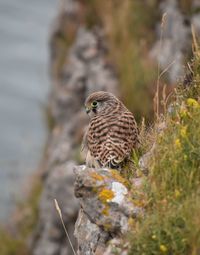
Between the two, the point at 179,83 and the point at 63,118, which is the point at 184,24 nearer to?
the point at 63,118

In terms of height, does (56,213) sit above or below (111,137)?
above

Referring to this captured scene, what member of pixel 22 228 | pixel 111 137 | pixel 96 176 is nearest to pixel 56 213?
pixel 22 228

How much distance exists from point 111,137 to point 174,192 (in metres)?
1.69

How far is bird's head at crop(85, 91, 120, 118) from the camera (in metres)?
7.34

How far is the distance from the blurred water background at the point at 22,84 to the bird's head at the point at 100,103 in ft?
29.8

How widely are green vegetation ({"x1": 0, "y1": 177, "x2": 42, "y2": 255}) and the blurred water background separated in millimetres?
1668

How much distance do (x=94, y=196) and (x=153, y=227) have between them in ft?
2.24

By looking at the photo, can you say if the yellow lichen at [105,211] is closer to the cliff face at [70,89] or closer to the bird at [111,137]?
the bird at [111,137]

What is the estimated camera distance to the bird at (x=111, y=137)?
6.45 meters

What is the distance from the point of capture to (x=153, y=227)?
4980mm

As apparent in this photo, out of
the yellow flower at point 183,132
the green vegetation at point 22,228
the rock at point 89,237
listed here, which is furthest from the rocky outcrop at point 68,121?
the yellow flower at point 183,132

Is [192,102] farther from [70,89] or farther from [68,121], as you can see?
[70,89]

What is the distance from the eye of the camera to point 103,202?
552 centimetres

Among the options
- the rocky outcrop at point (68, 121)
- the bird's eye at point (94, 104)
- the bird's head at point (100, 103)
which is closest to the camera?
the bird's head at point (100, 103)
